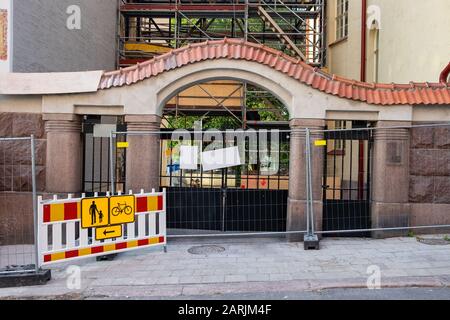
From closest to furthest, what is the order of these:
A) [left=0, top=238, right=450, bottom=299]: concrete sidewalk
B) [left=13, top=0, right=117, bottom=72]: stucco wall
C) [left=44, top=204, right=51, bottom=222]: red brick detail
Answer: [left=0, top=238, right=450, bottom=299]: concrete sidewalk → [left=44, top=204, right=51, bottom=222]: red brick detail → [left=13, top=0, right=117, bottom=72]: stucco wall

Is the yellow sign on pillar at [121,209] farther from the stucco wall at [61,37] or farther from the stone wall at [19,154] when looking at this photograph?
the stucco wall at [61,37]

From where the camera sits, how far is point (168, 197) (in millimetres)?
8883

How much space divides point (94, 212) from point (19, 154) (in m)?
2.82

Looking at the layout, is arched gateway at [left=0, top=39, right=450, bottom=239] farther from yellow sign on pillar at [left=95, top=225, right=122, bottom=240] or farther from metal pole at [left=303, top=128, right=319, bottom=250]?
yellow sign on pillar at [left=95, top=225, right=122, bottom=240]

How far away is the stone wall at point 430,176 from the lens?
8.28 m

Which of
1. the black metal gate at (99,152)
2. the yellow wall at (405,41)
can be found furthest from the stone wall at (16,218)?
the yellow wall at (405,41)

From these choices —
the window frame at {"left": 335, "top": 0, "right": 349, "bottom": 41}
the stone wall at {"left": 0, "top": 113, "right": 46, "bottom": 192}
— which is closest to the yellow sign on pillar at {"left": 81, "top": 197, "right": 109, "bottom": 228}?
the stone wall at {"left": 0, "top": 113, "right": 46, "bottom": 192}

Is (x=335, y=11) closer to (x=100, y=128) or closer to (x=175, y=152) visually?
(x=175, y=152)

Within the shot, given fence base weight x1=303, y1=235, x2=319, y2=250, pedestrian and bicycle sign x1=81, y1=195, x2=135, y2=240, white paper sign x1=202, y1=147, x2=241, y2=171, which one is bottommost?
fence base weight x1=303, y1=235, x2=319, y2=250

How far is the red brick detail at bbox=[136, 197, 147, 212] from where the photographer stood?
711 centimetres

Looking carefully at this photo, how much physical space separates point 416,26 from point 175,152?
7115mm

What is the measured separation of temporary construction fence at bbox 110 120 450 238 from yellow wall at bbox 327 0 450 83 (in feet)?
9.10

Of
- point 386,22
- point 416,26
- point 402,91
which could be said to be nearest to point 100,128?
point 402,91

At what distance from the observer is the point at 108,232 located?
22.4 ft
